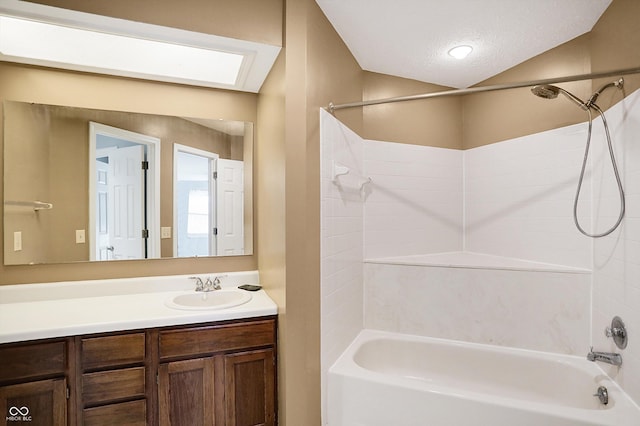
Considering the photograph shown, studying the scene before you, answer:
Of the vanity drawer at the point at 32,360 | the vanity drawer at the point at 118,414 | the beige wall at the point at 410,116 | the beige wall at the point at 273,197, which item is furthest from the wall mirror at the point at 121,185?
the beige wall at the point at 410,116

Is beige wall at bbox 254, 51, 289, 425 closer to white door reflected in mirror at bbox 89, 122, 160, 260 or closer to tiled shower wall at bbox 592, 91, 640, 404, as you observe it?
white door reflected in mirror at bbox 89, 122, 160, 260

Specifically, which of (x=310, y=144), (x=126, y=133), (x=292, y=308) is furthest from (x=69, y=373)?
(x=310, y=144)

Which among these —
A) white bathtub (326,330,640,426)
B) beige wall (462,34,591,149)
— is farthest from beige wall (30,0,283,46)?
white bathtub (326,330,640,426)

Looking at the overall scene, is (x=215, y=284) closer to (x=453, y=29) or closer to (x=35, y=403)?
(x=35, y=403)

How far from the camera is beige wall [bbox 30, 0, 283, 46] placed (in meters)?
1.44

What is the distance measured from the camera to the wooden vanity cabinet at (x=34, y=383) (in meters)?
1.37

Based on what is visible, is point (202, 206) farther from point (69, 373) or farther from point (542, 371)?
point (542, 371)

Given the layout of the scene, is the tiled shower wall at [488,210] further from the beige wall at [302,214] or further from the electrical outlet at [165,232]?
the electrical outlet at [165,232]

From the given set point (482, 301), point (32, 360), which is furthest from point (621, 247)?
point (32, 360)

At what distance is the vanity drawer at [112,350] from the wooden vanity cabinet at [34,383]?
0.29 feet

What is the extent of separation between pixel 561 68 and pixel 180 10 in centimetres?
235

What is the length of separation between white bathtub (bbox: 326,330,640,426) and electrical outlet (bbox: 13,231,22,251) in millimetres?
1949

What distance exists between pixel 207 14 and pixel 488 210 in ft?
7.70

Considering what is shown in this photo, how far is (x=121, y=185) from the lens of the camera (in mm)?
1999
